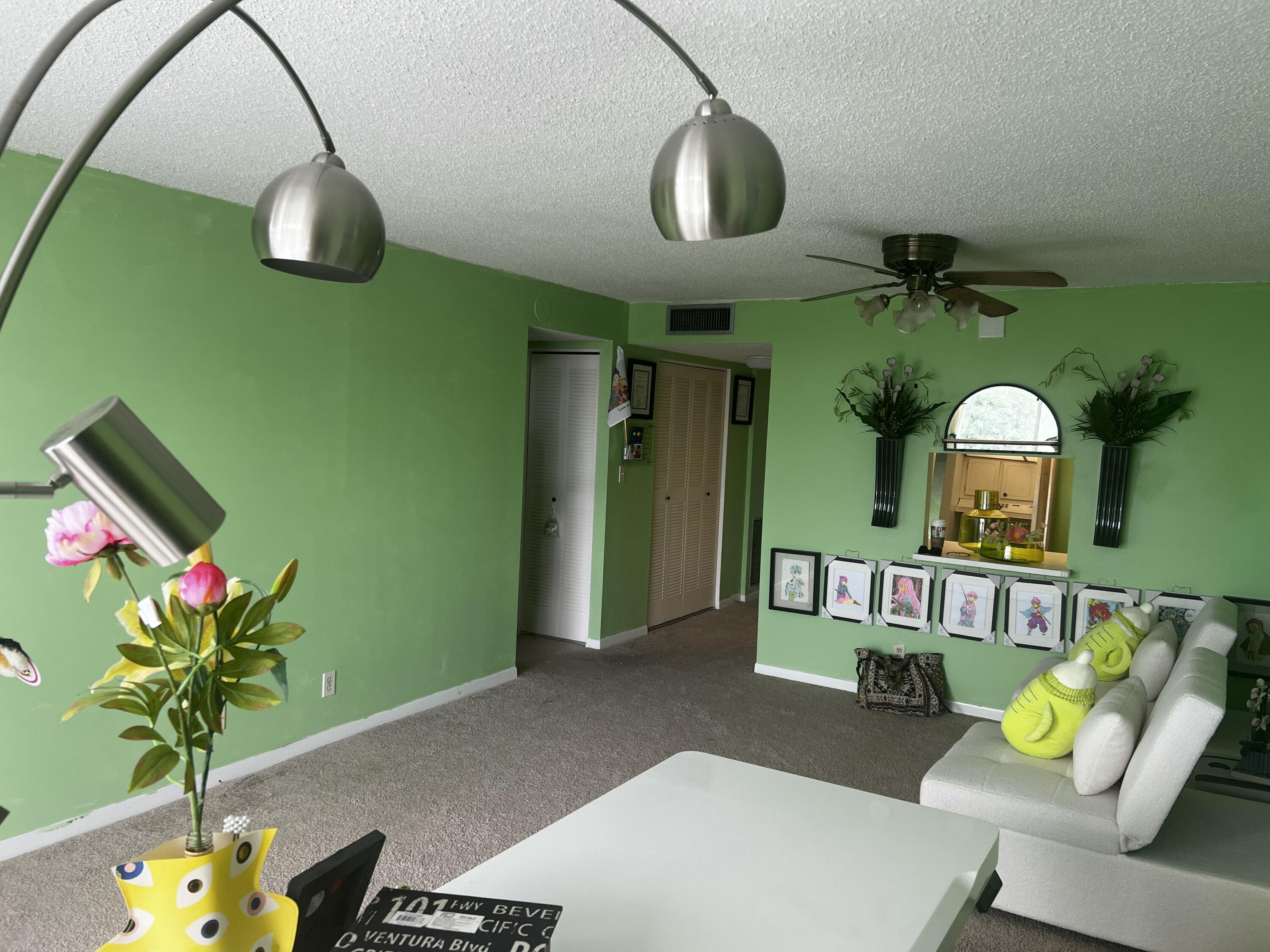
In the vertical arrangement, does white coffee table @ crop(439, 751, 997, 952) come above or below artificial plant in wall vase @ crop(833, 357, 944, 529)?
below

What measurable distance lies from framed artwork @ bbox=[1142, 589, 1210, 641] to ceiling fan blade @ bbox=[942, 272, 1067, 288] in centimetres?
185

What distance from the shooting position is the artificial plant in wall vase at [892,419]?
5.10 metres

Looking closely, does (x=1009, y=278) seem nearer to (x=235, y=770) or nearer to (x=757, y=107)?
(x=757, y=107)

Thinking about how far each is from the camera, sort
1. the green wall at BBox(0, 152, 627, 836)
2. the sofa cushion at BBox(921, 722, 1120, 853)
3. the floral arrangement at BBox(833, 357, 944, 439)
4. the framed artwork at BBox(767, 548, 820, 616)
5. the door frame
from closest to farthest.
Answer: the sofa cushion at BBox(921, 722, 1120, 853) → the green wall at BBox(0, 152, 627, 836) → the floral arrangement at BBox(833, 357, 944, 439) → the framed artwork at BBox(767, 548, 820, 616) → the door frame

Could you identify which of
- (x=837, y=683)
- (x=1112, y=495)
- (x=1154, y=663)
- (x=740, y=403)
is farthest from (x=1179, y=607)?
(x=740, y=403)

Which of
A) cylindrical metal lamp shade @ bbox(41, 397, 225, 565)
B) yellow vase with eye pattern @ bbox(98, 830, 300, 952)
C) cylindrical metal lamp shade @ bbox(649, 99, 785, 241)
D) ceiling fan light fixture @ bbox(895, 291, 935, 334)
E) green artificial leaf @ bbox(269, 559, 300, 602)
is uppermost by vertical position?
ceiling fan light fixture @ bbox(895, 291, 935, 334)

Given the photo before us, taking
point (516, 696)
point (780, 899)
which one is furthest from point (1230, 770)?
point (516, 696)

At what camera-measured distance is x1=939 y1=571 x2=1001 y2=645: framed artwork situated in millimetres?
4992

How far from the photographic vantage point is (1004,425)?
195 inches

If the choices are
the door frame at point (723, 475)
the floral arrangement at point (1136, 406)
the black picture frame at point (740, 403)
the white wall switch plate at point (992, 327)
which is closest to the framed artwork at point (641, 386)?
the door frame at point (723, 475)

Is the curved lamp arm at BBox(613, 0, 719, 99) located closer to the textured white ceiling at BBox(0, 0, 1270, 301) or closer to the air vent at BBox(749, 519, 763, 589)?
the textured white ceiling at BBox(0, 0, 1270, 301)

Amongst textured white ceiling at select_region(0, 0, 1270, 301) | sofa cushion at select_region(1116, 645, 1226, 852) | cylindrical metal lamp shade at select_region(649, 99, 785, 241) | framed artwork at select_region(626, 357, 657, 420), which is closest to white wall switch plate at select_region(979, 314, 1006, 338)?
textured white ceiling at select_region(0, 0, 1270, 301)

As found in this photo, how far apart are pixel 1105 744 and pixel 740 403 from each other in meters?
5.05

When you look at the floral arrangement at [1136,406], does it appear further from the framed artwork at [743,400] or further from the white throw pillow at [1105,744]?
the framed artwork at [743,400]
